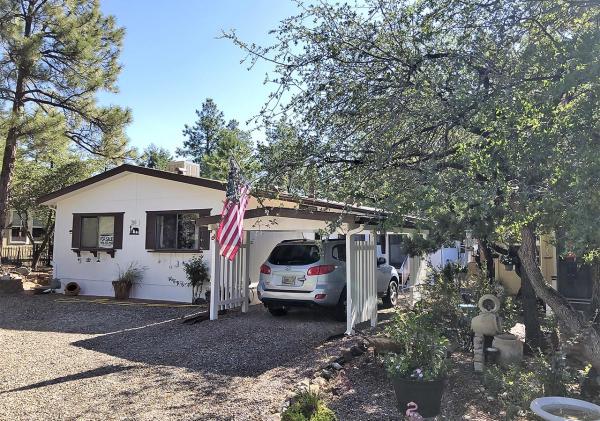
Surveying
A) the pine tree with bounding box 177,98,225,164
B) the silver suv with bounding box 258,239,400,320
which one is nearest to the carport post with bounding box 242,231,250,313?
the silver suv with bounding box 258,239,400,320

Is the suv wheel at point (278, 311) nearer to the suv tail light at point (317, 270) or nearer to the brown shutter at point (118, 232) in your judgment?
the suv tail light at point (317, 270)

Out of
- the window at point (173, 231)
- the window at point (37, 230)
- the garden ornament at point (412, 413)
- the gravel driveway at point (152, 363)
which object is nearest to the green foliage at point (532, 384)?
the garden ornament at point (412, 413)

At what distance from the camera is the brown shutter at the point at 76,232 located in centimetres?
1473

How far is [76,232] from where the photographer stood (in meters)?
14.8

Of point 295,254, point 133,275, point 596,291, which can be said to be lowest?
point 133,275

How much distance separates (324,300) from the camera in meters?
8.86

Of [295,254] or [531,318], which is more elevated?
[295,254]

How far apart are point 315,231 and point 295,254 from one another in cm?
182

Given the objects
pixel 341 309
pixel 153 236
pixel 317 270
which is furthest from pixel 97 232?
pixel 341 309

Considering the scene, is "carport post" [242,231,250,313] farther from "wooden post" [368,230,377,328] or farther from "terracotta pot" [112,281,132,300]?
"terracotta pot" [112,281,132,300]

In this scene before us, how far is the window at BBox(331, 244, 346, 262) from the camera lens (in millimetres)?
9284

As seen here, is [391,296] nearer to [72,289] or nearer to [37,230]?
[72,289]

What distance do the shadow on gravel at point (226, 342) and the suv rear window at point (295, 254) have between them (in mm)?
1206

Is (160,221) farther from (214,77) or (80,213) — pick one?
(214,77)
